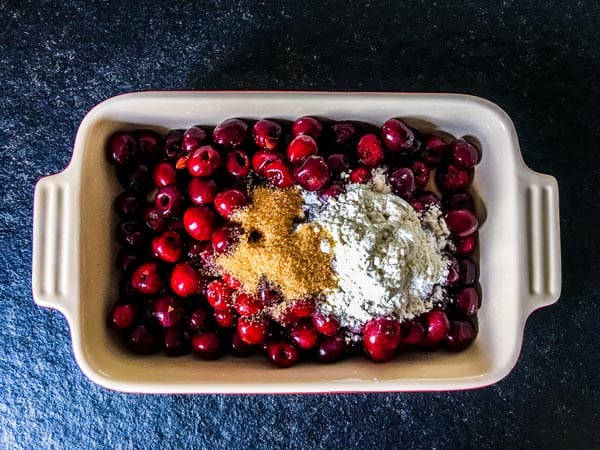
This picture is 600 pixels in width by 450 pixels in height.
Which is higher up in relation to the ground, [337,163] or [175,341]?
[337,163]

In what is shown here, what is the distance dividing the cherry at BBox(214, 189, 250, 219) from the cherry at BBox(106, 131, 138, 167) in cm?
13

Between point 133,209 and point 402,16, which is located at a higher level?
point 402,16

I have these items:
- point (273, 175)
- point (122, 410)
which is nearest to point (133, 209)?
point (273, 175)

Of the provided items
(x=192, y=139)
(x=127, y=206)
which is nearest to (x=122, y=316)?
(x=127, y=206)

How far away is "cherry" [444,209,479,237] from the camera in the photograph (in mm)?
929

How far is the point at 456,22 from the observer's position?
1067 mm

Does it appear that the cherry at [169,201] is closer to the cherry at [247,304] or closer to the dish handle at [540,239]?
the cherry at [247,304]

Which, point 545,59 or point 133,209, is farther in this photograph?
point 545,59

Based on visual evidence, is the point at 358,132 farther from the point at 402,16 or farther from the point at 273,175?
the point at 402,16

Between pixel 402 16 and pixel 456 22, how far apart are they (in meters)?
0.09

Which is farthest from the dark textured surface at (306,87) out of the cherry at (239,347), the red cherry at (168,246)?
the red cherry at (168,246)

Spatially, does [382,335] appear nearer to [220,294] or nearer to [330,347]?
[330,347]

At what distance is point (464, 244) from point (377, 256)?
160mm

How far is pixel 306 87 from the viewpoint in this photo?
1038 millimetres
